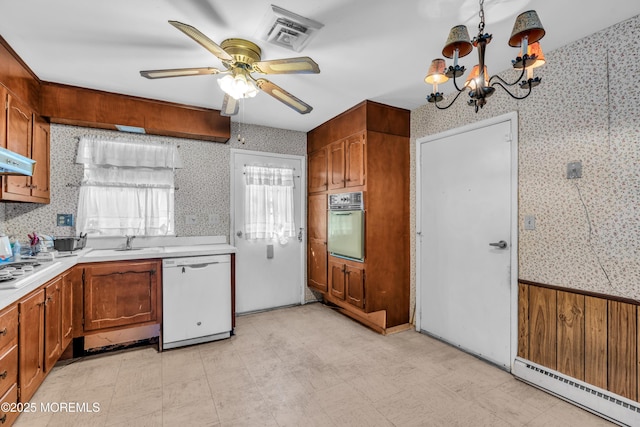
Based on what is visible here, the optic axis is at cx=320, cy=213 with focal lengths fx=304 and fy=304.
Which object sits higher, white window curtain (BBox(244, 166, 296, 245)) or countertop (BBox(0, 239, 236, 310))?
white window curtain (BBox(244, 166, 296, 245))

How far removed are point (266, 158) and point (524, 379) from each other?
3468 mm

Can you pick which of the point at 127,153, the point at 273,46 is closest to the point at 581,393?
the point at 273,46

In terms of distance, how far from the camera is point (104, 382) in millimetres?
2305

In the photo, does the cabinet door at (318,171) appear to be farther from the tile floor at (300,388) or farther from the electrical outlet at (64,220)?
the electrical outlet at (64,220)

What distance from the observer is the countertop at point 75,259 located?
1652mm

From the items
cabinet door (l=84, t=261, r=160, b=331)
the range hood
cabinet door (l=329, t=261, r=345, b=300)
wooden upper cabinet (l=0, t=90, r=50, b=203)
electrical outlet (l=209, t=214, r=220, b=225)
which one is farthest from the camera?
electrical outlet (l=209, t=214, r=220, b=225)

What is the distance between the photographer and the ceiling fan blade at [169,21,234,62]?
4.92 feet

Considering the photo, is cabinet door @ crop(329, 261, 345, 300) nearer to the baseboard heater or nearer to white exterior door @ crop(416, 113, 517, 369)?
white exterior door @ crop(416, 113, 517, 369)

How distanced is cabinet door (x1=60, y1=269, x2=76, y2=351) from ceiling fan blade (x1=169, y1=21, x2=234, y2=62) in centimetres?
207

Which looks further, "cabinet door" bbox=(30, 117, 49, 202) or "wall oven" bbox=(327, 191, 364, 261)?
"wall oven" bbox=(327, 191, 364, 261)

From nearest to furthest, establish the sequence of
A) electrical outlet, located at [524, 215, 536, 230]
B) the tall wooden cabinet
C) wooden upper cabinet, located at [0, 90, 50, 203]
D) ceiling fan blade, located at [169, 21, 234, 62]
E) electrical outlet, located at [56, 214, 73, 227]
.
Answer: ceiling fan blade, located at [169, 21, 234, 62], wooden upper cabinet, located at [0, 90, 50, 203], electrical outlet, located at [524, 215, 536, 230], electrical outlet, located at [56, 214, 73, 227], the tall wooden cabinet

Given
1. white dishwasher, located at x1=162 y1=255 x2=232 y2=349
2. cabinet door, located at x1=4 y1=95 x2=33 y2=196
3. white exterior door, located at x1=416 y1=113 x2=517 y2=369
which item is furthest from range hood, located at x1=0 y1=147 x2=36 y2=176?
white exterior door, located at x1=416 y1=113 x2=517 y2=369

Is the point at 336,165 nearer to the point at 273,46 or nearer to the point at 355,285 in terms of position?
the point at 355,285

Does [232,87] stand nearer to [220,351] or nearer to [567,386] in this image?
[220,351]
